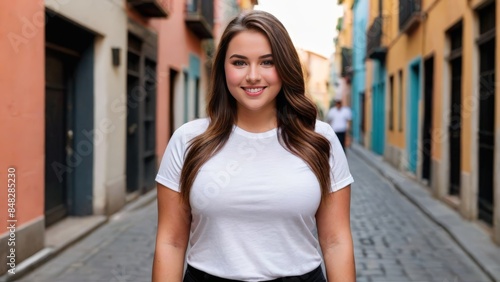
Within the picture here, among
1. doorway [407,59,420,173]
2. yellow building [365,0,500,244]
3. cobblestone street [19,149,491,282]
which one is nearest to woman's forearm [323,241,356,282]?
cobblestone street [19,149,491,282]

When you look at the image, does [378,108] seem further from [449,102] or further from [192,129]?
[192,129]

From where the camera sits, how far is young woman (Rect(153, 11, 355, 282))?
1872mm

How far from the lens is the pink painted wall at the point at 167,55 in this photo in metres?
12.2

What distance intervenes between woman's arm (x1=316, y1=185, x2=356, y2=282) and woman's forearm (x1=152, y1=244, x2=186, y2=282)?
1.52ft

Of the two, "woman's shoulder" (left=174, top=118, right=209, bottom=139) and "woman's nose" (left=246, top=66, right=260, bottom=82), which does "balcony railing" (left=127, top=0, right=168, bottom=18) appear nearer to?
"woman's shoulder" (left=174, top=118, right=209, bottom=139)

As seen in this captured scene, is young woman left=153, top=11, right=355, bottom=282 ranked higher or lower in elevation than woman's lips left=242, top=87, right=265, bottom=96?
lower

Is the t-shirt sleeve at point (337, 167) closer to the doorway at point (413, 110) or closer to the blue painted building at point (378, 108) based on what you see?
the doorway at point (413, 110)

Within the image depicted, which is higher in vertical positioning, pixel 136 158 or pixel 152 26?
pixel 152 26

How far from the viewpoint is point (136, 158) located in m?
10.7

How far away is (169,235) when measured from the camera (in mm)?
1974

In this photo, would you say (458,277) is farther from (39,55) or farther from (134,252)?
(39,55)

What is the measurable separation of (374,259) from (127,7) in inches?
222

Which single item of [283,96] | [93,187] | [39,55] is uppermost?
[39,55]

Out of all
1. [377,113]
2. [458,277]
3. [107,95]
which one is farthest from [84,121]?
[377,113]
